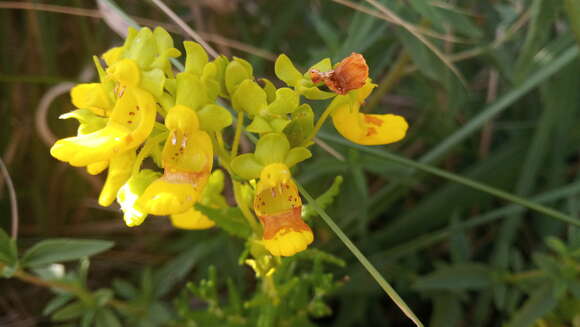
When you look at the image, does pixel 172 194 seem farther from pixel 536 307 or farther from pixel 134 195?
pixel 536 307

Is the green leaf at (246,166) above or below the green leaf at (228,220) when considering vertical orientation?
above

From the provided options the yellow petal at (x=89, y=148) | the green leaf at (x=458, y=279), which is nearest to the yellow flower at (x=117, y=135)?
the yellow petal at (x=89, y=148)

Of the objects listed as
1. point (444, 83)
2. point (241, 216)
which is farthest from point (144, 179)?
point (444, 83)

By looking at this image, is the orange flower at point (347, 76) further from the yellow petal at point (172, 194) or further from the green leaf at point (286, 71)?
the yellow petal at point (172, 194)

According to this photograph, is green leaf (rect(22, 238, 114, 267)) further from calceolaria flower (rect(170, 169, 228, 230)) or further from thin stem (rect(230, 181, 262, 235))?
thin stem (rect(230, 181, 262, 235))

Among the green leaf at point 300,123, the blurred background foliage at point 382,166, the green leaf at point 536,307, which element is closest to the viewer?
the green leaf at point 300,123

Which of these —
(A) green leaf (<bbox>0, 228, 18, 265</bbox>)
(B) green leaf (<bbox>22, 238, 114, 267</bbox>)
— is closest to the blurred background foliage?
(B) green leaf (<bbox>22, 238, 114, 267</bbox>)

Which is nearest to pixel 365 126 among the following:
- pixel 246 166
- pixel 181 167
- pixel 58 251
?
Answer: pixel 246 166
